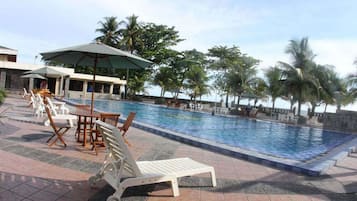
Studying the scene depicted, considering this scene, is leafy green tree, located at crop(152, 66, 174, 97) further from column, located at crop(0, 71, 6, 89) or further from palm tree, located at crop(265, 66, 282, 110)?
column, located at crop(0, 71, 6, 89)

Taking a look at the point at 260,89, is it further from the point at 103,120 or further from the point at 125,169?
the point at 125,169

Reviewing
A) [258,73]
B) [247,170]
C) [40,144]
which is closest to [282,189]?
[247,170]

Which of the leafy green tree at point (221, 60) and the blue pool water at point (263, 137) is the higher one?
the leafy green tree at point (221, 60)

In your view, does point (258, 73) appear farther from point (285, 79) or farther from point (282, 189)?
point (282, 189)

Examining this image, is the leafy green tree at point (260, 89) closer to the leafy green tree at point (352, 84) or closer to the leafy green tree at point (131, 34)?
the leafy green tree at point (352, 84)

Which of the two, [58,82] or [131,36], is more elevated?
[131,36]

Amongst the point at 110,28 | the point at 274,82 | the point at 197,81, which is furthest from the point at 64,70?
the point at 274,82

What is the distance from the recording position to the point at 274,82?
23.9 metres

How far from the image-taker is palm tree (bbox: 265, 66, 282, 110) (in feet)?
75.7

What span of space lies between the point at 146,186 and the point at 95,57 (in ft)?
11.1

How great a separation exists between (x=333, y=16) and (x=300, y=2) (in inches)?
78.2

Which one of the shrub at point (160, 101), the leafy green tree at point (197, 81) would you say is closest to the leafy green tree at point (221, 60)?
the leafy green tree at point (197, 81)

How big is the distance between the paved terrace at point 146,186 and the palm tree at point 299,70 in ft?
54.7

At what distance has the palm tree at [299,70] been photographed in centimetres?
2145
